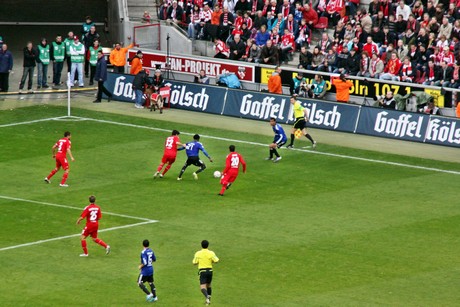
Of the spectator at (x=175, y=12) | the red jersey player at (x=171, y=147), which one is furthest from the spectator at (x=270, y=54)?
the red jersey player at (x=171, y=147)

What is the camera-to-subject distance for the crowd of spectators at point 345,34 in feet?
168

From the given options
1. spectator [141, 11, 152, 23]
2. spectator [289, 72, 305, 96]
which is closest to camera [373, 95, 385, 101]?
spectator [289, 72, 305, 96]

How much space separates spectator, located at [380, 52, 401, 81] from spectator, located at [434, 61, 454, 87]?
6.04 feet

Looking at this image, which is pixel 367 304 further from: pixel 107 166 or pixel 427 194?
pixel 107 166

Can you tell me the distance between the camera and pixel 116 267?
31078 mm

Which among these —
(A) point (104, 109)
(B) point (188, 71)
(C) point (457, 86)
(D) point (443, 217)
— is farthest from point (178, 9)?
(D) point (443, 217)

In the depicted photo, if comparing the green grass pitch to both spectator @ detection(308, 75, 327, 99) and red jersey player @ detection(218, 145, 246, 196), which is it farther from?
spectator @ detection(308, 75, 327, 99)

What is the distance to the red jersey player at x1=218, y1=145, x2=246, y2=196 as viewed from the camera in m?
38.1

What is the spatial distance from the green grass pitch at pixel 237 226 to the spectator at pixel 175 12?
13.8 meters

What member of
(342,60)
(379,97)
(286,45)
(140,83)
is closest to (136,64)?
(140,83)

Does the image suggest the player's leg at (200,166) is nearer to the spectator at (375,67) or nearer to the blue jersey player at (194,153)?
the blue jersey player at (194,153)

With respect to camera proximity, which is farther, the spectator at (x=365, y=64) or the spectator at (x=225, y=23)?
the spectator at (x=225, y=23)

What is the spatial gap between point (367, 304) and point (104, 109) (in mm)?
26082

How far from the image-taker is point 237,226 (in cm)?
3509
